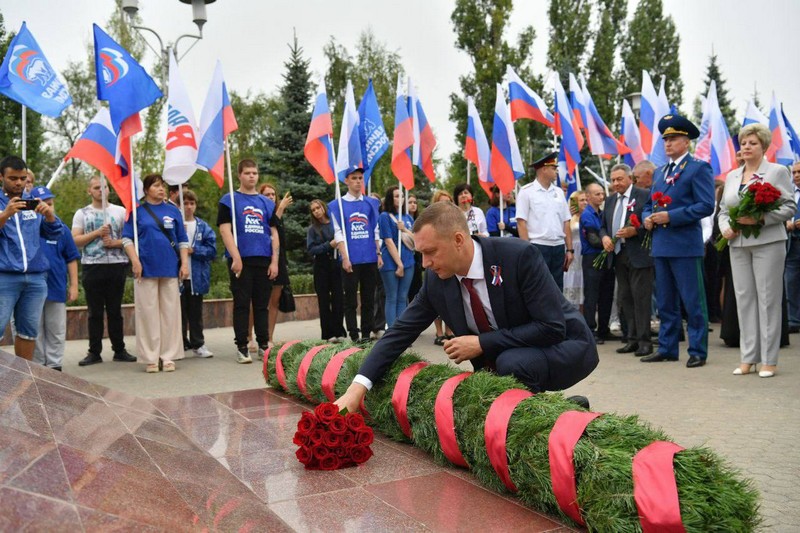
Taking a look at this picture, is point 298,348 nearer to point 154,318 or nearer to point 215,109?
point 154,318

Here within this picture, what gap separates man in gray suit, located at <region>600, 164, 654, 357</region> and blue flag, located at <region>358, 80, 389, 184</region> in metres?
3.17

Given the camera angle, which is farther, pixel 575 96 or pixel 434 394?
pixel 575 96

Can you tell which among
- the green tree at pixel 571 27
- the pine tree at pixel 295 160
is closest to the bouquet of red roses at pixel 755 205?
the pine tree at pixel 295 160

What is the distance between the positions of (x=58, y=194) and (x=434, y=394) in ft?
80.0

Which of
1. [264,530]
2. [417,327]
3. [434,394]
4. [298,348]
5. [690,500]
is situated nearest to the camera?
[690,500]

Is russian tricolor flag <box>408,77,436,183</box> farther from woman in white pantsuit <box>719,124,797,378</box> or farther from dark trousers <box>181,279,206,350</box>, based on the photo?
woman in white pantsuit <box>719,124,797,378</box>

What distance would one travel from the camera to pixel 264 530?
2.74m

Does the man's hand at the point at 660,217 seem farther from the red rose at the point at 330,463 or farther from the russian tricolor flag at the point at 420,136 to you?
the red rose at the point at 330,463

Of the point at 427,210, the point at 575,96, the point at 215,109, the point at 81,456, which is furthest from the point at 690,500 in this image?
the point at 575,96

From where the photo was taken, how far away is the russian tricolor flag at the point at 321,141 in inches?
386

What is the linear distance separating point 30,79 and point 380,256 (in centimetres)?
454

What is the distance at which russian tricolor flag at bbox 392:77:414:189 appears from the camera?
1055cm

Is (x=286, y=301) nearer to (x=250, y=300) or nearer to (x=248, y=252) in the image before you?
(x=250, y=300)

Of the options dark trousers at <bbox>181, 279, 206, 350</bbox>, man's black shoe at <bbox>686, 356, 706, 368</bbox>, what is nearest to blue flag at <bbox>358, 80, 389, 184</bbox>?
dark trousers at <bbox>181, 279, 206, 350</bbox>
